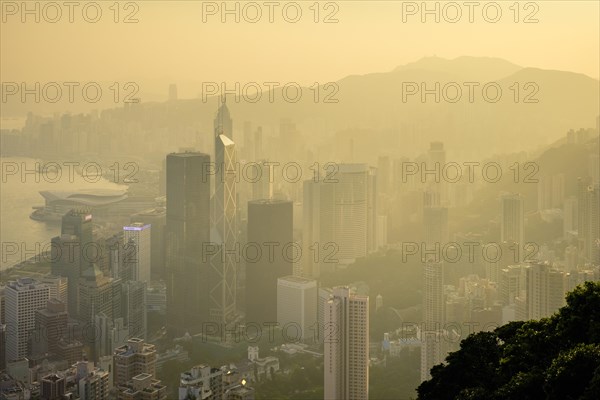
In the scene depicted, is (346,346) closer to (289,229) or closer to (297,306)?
(297,306)

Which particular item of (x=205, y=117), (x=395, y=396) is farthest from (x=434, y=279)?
(x=205, y=117)

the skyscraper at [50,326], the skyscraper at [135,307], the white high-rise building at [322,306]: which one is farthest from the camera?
the skyscraper at [135,307]

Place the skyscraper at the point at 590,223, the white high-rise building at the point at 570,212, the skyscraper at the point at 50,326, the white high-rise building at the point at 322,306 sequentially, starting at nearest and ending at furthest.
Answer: the skyscraper at the point at 50,326 → the white high-rise building at the point at 322,306 → the skyscraper at the point at 590,223 → the white high-rise building at the point at 570,212

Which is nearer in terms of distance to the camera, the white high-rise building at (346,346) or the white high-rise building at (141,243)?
the white high-rise building at (346,346)

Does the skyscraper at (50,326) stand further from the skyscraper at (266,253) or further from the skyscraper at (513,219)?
the skyscraper at (513,219)

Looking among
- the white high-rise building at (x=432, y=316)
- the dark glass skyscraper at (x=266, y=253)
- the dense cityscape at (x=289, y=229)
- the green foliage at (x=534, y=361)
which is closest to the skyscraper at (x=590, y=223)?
the dense cityscape at (x=289, y=229)

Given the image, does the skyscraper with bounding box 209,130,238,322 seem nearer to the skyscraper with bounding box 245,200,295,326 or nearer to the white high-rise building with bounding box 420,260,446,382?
the skyscraper with bounding box 245,200,295,326

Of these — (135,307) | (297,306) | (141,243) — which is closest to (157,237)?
(141,243)
